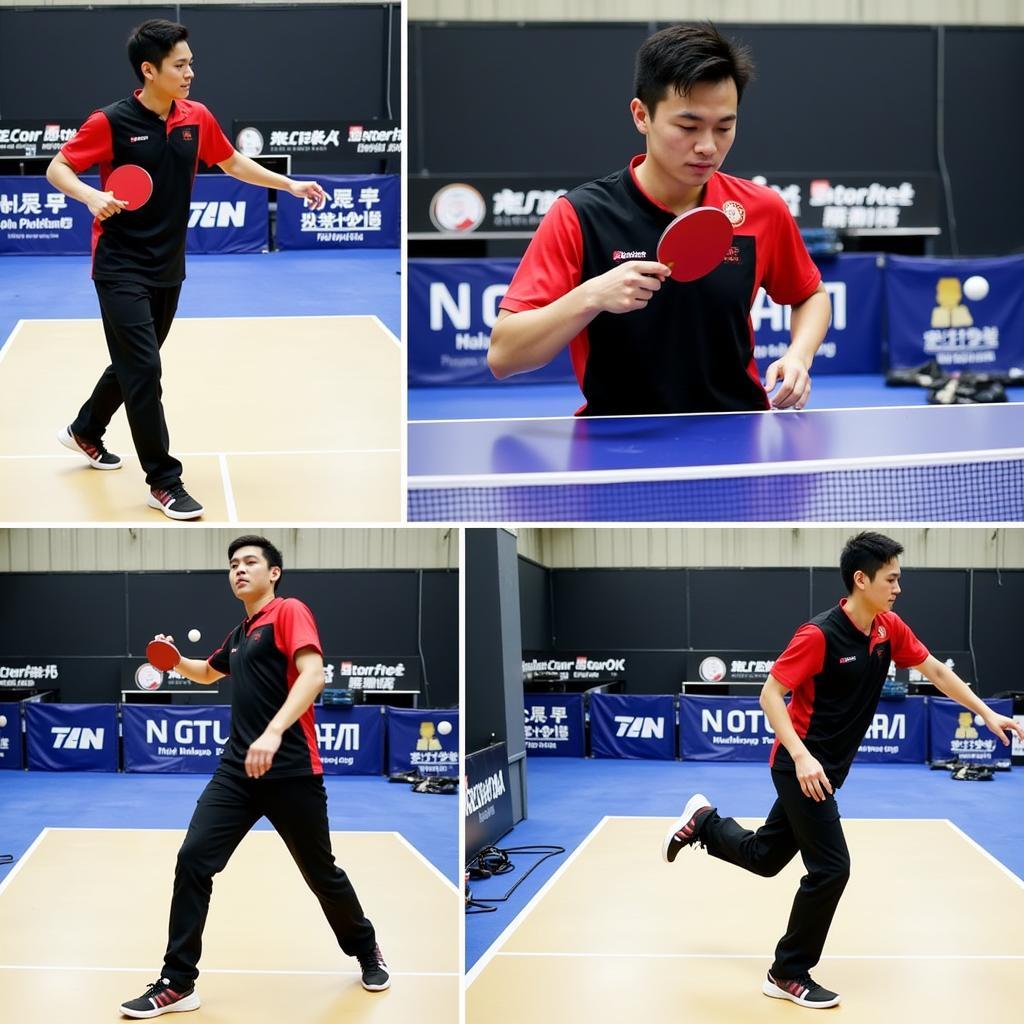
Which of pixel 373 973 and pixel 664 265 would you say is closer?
pixel 664 265

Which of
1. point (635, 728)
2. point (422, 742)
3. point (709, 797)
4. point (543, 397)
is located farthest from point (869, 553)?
point (635, 728)

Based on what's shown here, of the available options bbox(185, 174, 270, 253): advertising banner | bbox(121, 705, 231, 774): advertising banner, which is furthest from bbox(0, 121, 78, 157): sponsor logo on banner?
bbox(121, 705, 231, 774): advertising banner

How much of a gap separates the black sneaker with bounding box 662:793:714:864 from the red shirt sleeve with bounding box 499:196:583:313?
2.66 metres

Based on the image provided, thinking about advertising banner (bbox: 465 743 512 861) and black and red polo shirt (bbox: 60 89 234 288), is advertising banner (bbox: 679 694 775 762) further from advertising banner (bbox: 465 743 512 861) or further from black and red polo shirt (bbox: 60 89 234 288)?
black and red polo shirt (bbox: 60 89 234 288)

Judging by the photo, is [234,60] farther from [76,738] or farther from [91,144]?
[91,144]

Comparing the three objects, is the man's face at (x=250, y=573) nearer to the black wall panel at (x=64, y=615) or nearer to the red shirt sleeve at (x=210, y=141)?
the red shirt sleeve at (x=210, y=141)

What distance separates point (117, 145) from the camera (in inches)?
164

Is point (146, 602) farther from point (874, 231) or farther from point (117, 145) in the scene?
point (117, 145)

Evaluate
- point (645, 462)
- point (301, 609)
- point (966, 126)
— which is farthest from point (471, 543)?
point (966, 126)

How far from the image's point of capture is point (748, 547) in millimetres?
18266

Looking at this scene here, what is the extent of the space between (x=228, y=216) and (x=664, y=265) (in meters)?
11.4

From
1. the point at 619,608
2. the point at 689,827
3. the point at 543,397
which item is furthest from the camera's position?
the point at 619,608

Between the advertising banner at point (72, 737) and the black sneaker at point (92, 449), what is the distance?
31.3 ft

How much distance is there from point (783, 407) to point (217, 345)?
5.01m
